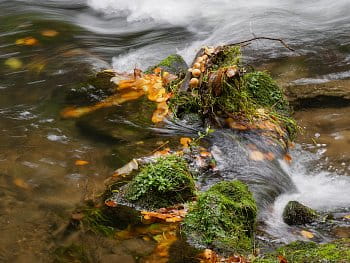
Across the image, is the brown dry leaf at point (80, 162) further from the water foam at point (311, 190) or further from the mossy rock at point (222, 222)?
the water foam at point (311, 190)

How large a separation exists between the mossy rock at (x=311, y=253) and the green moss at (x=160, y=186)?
100 cm

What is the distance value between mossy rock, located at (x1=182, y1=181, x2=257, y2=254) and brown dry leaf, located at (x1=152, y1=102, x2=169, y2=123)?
6.09ft

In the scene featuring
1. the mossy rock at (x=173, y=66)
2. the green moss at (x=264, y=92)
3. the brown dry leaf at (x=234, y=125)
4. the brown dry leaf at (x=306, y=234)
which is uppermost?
the mossy rock at (x=173, y=66)

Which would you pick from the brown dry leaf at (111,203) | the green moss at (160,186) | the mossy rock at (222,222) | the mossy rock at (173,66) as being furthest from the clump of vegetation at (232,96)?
the brown dry leaf at (111,203)

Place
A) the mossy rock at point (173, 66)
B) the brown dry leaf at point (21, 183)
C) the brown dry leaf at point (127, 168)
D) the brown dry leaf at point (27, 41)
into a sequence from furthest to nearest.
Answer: the brown dry leaf at point (27, 41), the mossy rock at point (173, 66), the brown dry leaf at point (127, 168), the brown dry leaf at point (21, 183)

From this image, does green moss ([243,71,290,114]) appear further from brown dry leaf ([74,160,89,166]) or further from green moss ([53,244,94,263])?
green moss ([53,244,94,263])

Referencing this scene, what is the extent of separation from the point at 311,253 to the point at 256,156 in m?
1.77

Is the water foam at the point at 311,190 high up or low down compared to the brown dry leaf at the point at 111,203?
down

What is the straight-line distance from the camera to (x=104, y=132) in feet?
18.7

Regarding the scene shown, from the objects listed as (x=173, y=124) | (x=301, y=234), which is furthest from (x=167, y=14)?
(x=301, y=234)

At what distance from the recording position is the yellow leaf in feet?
25.2

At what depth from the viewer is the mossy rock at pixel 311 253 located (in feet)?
11.5

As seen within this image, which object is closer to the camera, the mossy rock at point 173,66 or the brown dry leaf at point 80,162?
the brown dry leaf at point 80,162

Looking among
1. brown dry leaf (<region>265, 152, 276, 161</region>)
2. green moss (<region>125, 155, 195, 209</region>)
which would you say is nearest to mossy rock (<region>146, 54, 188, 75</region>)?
brown dry leaf (<region>265, 152, 276, 161</region>)
